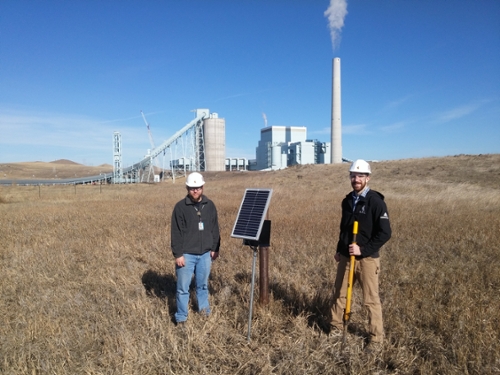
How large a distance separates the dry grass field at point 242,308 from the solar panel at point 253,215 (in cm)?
119

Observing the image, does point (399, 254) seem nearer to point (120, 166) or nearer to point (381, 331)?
point (381, 331)

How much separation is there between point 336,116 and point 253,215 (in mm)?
55738

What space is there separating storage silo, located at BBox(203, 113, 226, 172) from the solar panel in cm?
6750

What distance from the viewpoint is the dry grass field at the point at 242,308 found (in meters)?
3.60

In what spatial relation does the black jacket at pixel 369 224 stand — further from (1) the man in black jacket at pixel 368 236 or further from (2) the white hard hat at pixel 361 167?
(2) the white hard hat at pixel 361 167

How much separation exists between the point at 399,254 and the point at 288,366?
455 centimetres

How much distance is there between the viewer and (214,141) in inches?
2800

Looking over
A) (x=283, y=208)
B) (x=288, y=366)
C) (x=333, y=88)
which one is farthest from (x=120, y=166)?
(x=288, y=366)

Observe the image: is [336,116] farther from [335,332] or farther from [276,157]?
[335,332]

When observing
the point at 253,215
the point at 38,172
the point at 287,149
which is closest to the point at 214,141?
the point at 287,149

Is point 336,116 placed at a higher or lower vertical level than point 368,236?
higher

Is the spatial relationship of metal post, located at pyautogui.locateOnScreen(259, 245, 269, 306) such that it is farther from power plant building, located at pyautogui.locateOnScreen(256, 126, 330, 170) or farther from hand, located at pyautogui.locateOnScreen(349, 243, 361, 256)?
power plant building, located at pyautogui.locateOnScreen(256, 126, 330, 170)

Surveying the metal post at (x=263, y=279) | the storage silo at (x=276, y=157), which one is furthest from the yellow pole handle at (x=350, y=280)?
the storage silo at (x=276, y=157)

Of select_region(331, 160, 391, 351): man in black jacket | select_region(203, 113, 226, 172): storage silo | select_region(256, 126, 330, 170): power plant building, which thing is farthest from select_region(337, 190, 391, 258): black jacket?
select_region(203, 113, 226, 172): storage silo
